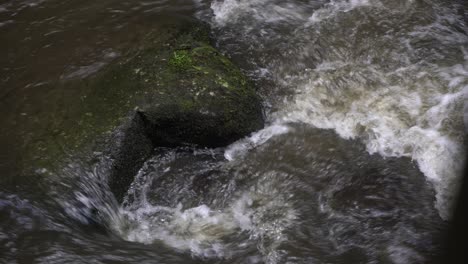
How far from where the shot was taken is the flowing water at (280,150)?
3.63m

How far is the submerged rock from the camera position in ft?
13.9

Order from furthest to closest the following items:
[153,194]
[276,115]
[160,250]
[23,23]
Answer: [23,23] → [276,115] → [153,194] → [160,250]

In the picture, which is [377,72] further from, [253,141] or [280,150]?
[253,141]

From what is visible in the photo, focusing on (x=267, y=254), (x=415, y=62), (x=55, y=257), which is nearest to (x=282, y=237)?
(x=267, y=254)

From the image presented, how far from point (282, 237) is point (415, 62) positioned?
9.41ft

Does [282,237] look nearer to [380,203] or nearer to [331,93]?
[380,203]

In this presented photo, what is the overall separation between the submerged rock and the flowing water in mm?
172

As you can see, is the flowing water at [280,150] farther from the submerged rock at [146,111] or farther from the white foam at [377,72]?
the submerged rock at [146,111]

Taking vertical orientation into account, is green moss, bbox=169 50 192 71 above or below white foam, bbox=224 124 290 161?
above

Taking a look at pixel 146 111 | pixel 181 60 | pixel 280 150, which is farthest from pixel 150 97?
pixel 280 150

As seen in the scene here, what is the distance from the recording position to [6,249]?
311cm

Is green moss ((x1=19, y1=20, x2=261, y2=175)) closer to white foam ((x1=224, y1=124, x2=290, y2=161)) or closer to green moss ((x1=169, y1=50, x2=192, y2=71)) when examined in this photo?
green moss ((x1=169, y1=50, x2=192, y2=71))

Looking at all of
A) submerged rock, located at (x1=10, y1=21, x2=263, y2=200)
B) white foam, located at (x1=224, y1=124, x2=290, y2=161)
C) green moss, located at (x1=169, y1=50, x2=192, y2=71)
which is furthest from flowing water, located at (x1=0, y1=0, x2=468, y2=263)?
green moss, located at (x1=169, y1=50, x2=192, y2=71)

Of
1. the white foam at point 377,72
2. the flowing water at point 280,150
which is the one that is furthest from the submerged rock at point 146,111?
the white foam at point 377,72
